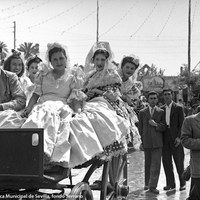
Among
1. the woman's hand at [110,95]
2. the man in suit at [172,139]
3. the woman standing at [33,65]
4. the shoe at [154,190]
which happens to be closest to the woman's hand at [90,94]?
the woman's hand at [110,95]

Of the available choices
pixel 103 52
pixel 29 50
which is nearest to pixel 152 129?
pixel 103 52

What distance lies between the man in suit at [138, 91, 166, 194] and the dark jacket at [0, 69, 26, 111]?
13.6ft

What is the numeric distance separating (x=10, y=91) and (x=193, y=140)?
8.56 feet

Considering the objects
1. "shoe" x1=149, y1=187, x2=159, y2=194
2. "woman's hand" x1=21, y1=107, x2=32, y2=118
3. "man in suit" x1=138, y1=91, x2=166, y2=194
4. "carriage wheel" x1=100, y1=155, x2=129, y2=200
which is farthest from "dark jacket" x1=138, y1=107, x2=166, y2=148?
"woman's hand" x1=21, y1=107, x2=32, y2=118

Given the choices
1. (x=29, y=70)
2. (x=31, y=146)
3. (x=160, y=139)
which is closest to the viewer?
(x=31, y=146)

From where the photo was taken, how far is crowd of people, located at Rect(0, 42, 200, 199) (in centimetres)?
414

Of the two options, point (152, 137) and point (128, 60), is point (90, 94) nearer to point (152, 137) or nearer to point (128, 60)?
point (128, 60)

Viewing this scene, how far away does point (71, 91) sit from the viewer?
507cm

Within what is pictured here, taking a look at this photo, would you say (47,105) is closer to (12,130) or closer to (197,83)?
(12,130)

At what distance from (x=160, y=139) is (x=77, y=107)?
4254mm

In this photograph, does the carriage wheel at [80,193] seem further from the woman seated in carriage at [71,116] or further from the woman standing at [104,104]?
the woman standing at [104,104]

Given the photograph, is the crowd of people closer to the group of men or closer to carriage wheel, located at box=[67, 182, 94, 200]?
carriage wheel, located at box=[67, 182, 94, 200]

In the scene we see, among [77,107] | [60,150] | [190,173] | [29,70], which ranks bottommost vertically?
[190,173]

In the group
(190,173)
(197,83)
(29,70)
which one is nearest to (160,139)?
(190,173)
